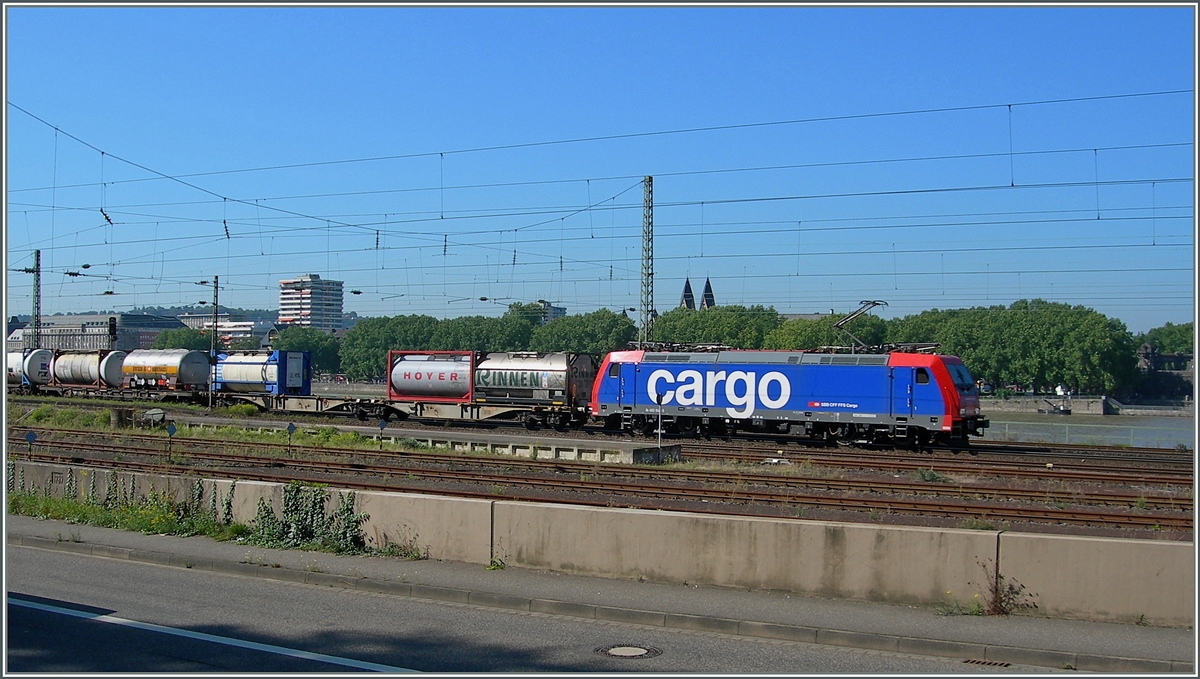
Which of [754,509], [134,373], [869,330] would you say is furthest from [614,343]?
[754,509]

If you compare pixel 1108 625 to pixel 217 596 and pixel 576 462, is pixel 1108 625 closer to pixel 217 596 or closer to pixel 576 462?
pixel 217 596

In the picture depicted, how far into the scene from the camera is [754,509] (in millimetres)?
17906

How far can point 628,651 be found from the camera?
9.33 meters

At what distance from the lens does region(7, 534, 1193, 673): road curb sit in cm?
871

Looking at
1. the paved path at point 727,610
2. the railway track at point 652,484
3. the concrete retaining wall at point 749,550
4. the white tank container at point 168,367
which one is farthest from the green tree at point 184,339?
the concrete retaining wall at point 749,550

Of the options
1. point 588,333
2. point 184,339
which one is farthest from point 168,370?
point 184,339

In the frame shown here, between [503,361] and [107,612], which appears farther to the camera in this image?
[503,361]

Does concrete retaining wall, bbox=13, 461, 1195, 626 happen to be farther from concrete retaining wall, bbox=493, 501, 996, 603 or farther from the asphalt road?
the asphalt road

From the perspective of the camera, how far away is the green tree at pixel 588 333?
99312 millimetres

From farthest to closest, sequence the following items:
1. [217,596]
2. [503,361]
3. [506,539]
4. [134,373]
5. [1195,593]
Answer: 1. [134,373]
2. [503,361]
3. [506,539]
4. [217,596]
5. [1195,593]

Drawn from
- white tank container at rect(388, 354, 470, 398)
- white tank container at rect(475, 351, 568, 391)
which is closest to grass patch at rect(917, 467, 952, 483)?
white tank container at rect(475, 351, 568, 391)

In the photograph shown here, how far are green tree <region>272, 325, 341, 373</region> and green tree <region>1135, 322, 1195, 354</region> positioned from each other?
11316 centimetres

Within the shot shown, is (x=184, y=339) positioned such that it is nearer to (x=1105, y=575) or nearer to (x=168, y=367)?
(x=168, y=367)

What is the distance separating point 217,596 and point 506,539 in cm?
362
